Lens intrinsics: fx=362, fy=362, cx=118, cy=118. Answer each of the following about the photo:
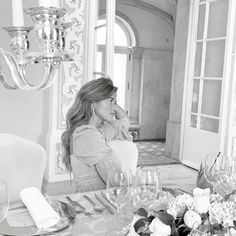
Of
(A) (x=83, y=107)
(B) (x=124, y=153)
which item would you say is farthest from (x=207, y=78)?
(A) (x=83, y=107)

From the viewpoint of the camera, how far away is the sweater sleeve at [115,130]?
2.31m

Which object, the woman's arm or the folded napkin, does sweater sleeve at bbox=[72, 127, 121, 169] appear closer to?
the woman's arm

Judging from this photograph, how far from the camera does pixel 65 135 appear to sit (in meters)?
2.10

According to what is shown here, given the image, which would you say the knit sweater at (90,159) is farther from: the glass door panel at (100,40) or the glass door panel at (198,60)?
the glass door panel at (198,60)

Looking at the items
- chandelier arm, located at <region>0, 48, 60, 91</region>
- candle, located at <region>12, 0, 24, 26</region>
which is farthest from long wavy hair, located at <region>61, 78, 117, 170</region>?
candle, located at <region>12, 0, 24, 26</region>

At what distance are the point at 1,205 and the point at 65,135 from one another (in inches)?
36.9

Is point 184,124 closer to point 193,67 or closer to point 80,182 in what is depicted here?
point 193,67

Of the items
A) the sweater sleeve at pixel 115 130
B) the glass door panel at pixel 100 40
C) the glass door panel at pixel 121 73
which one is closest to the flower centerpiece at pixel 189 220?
the sweater sleeve at pixel 115 130

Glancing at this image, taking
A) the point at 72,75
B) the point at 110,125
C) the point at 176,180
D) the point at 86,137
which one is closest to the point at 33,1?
the point at 72,75

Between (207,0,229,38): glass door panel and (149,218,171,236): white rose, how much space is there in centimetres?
398

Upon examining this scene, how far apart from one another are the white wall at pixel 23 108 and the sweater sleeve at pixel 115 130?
1464 mm

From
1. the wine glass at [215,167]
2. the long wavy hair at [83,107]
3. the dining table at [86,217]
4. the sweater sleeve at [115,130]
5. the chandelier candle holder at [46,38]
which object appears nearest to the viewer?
the chandelier candle holder at [46,38]

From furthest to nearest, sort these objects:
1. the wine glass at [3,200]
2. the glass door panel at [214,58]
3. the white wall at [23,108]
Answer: the glass door panel at [214,58] < the white wall at [23,108] < the wine glass at [3,200]

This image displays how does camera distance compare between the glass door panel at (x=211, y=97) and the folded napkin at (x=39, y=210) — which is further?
the glass door panel at (x=211, y=97)
